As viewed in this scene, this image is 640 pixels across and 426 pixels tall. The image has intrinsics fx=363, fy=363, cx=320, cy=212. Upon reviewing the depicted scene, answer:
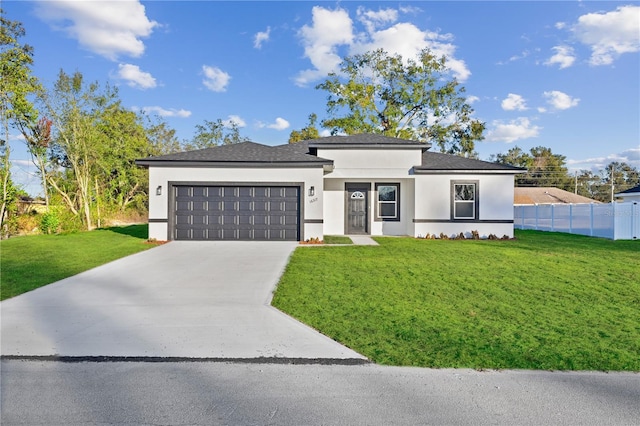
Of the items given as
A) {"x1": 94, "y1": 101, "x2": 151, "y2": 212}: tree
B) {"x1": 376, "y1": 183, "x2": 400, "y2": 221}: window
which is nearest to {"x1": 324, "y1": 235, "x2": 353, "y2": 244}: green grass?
{"x1": 376, "y1": 183, "x2": 400, "y2": 221}: window

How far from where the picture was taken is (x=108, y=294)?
6156 mm

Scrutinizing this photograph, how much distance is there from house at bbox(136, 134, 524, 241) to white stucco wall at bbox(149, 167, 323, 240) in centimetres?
4

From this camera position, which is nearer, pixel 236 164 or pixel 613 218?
pixel 236 164

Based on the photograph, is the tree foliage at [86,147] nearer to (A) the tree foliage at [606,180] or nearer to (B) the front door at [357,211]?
(B) the front door at [357,211]

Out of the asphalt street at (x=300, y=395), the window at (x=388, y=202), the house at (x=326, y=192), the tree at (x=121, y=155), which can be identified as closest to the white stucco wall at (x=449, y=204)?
the house at (x=326, y=192)

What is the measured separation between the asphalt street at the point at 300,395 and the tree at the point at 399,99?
29.4m

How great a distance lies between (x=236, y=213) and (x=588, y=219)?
16059mm

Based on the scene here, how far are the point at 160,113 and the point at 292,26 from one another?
19.1 metres

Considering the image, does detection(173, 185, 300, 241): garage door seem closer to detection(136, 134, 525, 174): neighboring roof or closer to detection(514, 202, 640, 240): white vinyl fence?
detection(136, 134, 525, 174): neighboring roof

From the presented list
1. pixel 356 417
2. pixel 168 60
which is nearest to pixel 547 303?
pixel 356 417

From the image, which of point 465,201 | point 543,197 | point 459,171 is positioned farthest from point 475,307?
point 543,197

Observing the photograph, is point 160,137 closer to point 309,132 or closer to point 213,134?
point 213,134

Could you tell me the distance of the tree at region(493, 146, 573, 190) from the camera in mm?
56750

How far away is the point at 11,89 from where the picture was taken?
1532cm
